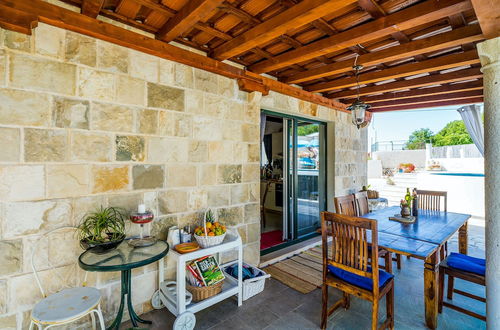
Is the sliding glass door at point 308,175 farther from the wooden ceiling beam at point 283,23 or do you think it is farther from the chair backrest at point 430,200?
the wooden ceiling beam at point 283,23

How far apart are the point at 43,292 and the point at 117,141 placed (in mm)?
1189

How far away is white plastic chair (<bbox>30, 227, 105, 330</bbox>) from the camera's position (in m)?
1.38

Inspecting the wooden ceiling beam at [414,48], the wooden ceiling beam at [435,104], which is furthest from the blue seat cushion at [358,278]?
the wooden ceiling beam at [435,104]

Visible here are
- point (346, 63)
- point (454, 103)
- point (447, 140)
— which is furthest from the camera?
point (447, 140)

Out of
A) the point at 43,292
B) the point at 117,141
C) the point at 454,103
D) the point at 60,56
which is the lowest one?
the point at 43,292

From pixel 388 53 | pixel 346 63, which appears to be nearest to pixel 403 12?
pixel 388 53

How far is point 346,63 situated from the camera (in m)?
2.87

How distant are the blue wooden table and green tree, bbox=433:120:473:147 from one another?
2179 centimetres

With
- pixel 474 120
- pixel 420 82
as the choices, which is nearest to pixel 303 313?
pixel 420 82

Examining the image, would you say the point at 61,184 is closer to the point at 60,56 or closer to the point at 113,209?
the point at 113,209

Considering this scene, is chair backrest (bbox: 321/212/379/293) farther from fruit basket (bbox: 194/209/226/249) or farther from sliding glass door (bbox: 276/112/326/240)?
sliding glass door (bbox: 276/112/326/240)

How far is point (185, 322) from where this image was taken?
195cm

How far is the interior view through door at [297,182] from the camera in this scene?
13.1 ft

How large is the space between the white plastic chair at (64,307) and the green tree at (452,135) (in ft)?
81.5
